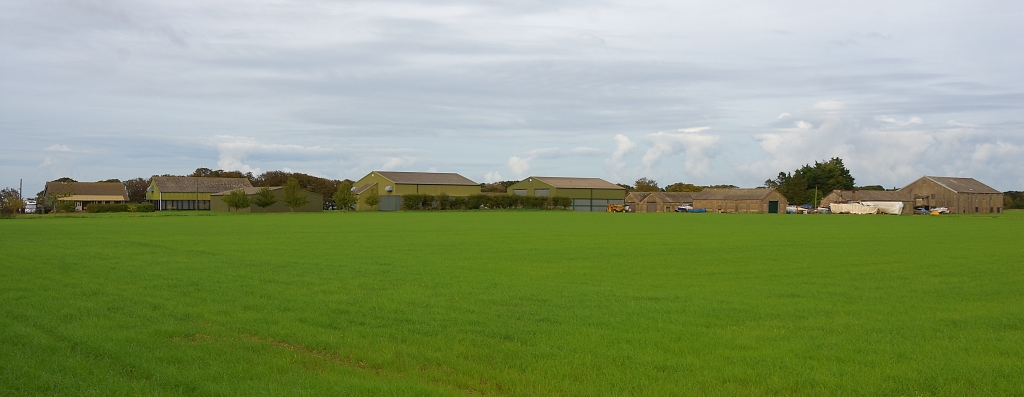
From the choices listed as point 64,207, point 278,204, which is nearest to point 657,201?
point 278,204

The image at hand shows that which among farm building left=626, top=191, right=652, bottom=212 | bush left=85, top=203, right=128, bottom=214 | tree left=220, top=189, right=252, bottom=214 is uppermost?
farm building left=626, top=191, right=652, bottom=212

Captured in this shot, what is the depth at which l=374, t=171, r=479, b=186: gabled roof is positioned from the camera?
9937 centimetres

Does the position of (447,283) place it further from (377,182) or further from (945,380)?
(377,182)

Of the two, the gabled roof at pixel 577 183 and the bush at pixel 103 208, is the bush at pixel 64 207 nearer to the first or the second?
the bush at pixel 103 208

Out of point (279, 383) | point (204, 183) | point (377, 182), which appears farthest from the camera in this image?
point (204, 183)

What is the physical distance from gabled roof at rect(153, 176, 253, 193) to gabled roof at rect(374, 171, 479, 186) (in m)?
25.5

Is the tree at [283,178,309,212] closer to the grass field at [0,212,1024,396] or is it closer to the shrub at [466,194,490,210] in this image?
the shrub at [466,194,490,210]

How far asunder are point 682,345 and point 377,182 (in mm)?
94712

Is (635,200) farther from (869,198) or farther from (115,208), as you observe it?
(115,208)

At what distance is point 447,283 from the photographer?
1384 cm

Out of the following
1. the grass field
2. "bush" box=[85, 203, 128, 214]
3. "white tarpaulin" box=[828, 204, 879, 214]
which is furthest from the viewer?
"white tarpaulin" box=[828, 204, 879, 214]

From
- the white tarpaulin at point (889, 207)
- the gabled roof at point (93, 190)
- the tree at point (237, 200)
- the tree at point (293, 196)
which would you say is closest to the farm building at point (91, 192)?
the gabled roof at point (93, 190)

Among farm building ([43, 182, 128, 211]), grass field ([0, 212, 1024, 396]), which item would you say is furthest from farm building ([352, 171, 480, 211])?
grass field ([0, 212, 1024, 396])

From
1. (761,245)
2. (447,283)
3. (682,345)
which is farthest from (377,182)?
(682,345)
